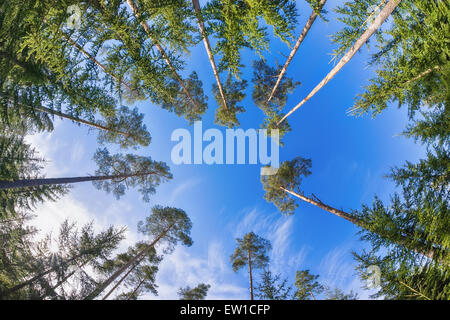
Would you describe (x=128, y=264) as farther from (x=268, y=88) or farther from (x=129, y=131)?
(x=268, y=88)

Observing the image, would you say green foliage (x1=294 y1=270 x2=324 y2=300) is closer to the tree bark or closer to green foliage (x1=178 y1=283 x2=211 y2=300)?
green foliage (x1=178 y1=283 x2=211 y2=300)

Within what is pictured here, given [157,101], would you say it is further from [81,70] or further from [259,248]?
[259,248]

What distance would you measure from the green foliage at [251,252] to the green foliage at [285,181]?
3.18 meters

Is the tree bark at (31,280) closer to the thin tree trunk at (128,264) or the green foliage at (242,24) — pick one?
the thin tree trunk at (128,264)

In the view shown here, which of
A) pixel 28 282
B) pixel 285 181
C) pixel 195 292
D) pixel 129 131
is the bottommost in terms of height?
pixel 195 292

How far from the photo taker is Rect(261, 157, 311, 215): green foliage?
12641mm

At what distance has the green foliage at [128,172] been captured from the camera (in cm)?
1203

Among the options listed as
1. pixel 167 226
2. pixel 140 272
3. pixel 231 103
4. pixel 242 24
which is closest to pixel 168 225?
pixel 167 226

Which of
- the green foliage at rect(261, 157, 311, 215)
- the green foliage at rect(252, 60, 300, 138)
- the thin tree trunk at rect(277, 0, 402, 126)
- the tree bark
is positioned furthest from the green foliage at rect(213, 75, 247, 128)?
the tree bark

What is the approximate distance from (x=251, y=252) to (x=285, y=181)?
6.54 meters

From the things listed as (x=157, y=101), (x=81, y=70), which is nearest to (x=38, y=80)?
(x=81, y=70)

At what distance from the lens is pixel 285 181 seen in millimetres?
12633

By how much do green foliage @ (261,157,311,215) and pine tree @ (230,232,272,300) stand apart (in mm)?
3195
